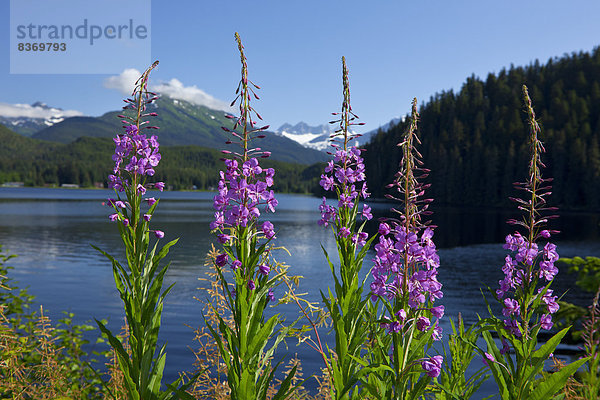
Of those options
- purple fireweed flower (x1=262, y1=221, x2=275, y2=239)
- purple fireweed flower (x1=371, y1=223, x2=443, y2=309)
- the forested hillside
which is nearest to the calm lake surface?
purple fireweed flower (x1=262, y1=221, x2=275, y2=239)

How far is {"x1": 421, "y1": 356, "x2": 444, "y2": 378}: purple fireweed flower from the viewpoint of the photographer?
10.6 feet

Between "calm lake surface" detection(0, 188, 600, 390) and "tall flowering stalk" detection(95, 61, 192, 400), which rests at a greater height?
"tall flowering stalk" detection(95, 61, 192, 400)

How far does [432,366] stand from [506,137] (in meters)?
156

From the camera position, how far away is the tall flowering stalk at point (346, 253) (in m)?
4.46

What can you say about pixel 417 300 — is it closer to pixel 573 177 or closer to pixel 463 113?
pixel 573 177

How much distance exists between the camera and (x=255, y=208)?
12.4ft

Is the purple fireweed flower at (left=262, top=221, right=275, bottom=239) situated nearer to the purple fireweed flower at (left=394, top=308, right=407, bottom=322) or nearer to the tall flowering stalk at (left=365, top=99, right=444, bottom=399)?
the tall flowering stalk at (left=365, top=99, right=444, bottom=399)

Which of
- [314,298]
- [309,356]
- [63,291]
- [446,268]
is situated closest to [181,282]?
[63,291]

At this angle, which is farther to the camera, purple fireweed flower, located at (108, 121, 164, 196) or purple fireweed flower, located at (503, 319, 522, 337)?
purple fireweed flower, located at (108, 121, 164, 196)

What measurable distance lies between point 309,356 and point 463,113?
6560 inches

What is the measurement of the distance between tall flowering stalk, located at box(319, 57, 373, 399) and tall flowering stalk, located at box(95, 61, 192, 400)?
5.42 ft

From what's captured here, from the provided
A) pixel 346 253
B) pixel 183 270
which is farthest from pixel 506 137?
pixel 346 253

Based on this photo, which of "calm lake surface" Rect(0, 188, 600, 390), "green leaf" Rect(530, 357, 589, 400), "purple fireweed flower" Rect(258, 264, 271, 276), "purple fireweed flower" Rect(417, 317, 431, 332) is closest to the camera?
"purple fireweed flower" Rect(417, 317, 431, 332)

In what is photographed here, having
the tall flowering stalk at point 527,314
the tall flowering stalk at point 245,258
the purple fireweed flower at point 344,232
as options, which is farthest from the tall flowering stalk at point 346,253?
the tall flowering stalk at point 527,314
